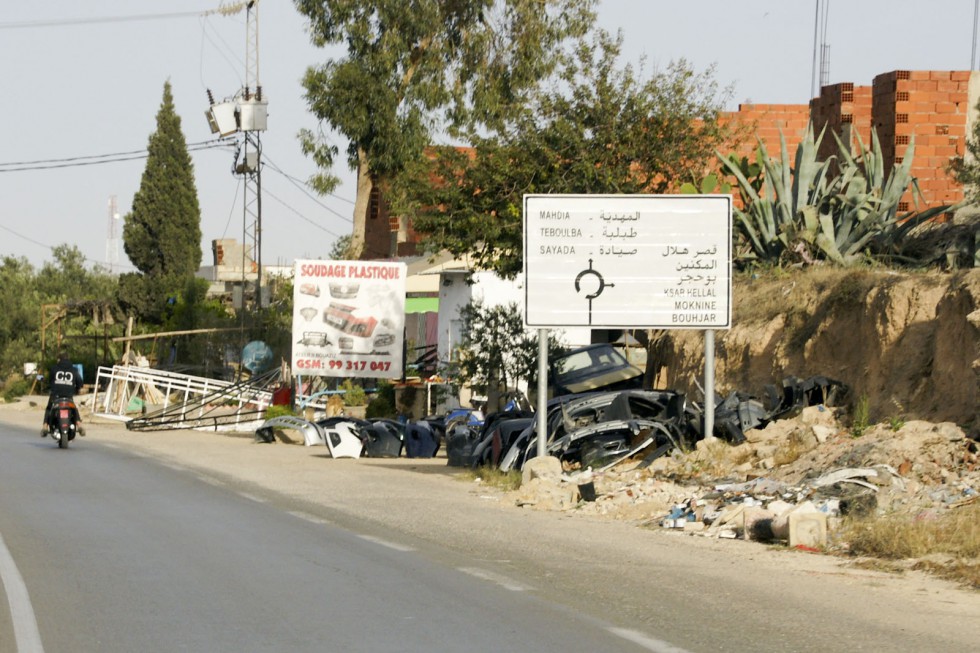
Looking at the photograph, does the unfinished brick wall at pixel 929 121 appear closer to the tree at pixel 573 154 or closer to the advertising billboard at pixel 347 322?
the tree at pixel 573 154

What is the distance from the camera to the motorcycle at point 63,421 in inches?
959

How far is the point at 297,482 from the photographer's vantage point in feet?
60.5

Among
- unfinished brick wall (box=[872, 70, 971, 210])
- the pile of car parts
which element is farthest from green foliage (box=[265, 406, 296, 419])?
unfinished brick wall (box=[872, 70, 971, 210])

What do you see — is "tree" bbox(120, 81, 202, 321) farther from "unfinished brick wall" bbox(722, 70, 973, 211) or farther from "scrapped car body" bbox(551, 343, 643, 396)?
"unfinished brick wall" bbox(722, 70, 973, 211)

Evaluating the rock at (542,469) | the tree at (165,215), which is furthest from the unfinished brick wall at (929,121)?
the tree at (165,215)

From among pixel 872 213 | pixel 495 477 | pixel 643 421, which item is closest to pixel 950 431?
pixel 643 421

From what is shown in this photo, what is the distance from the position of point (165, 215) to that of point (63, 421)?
37.8 metres

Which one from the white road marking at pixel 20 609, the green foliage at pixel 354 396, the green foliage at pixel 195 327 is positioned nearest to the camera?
the white road marking at pixel 20 609

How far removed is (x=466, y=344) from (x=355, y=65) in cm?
1611

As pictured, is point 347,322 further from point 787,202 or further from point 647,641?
point 647,641

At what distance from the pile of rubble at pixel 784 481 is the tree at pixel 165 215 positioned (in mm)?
45752

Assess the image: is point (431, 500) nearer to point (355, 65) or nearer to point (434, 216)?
point (434, 216)

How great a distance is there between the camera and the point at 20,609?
27.7 feet

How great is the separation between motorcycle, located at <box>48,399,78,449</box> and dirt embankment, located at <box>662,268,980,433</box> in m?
11.1
